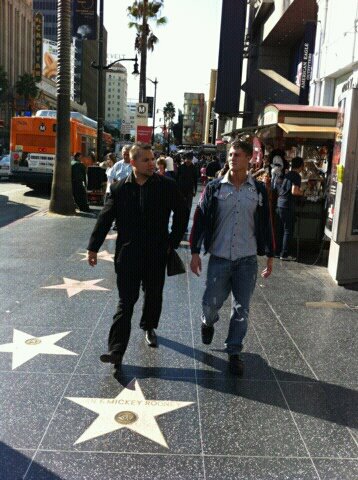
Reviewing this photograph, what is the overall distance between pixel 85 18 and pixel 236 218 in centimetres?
1853

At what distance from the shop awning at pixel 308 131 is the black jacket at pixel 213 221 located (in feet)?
16.6

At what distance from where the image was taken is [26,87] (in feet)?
237

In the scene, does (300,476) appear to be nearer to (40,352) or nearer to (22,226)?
(40,352)

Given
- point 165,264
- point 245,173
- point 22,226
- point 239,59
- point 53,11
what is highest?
point 53,11

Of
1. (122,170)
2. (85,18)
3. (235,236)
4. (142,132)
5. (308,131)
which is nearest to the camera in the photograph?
(235,236)

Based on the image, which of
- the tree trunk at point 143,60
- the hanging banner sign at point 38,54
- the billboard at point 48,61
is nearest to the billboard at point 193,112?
the billboard at point 48,61

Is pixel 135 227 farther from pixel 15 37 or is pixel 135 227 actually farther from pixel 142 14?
pixel 15 37

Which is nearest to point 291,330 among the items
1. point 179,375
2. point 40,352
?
point 179,375

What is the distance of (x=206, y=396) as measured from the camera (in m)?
3.93

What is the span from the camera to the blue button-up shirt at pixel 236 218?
14.0 feet

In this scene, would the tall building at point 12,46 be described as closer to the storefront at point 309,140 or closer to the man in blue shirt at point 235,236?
the storefront at point 309,140

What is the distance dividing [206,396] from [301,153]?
9654 mm

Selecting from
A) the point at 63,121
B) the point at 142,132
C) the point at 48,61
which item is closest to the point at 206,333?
the point at 63,121

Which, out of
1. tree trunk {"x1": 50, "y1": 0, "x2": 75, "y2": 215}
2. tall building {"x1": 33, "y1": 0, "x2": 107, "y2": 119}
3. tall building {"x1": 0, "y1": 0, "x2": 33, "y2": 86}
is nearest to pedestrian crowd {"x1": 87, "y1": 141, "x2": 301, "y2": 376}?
tree trunk {"x1": 50, "y1": 0, "x2": 75, "y2": 215}
